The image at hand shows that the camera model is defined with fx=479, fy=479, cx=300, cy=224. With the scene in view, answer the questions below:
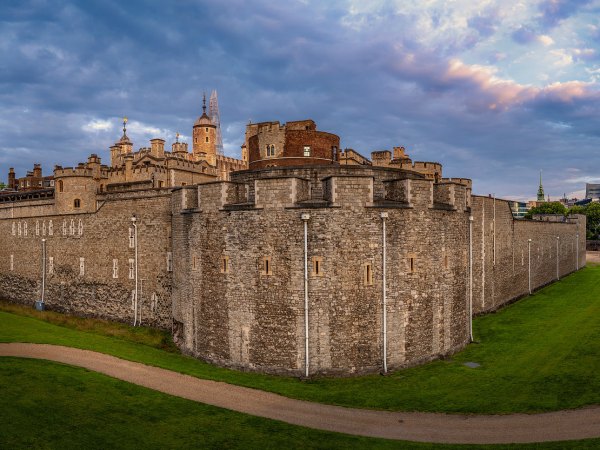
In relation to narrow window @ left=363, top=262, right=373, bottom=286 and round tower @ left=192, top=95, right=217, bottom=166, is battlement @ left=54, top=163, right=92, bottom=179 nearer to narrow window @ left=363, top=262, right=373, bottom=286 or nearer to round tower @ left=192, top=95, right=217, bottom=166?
narrow window @ left=363, top=262, right=373, bottom=286

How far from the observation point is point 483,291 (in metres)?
35.5

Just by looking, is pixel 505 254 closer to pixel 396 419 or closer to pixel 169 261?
pixel 169 261

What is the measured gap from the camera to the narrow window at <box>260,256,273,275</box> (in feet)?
70.2

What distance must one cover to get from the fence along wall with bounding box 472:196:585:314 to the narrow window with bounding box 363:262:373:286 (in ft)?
53.9

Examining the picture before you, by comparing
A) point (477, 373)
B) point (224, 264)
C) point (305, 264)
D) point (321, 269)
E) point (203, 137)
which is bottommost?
point (477, 373)

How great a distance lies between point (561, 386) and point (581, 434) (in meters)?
4.58

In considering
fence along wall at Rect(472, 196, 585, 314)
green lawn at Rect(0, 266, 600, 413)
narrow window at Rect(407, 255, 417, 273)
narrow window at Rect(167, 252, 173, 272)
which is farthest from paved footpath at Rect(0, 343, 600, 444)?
fence along wall at Rect(472, 196, 585, 314)

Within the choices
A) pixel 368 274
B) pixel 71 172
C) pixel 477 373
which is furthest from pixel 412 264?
pixel 71 172

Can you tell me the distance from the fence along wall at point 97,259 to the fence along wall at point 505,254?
2219 cm

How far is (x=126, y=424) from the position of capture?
50.4 feet

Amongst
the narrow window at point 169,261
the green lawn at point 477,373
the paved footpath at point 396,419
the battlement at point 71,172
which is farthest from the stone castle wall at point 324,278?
the battlement at point 71,172

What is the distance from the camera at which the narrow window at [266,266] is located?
21391 mm

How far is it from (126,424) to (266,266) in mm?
8610

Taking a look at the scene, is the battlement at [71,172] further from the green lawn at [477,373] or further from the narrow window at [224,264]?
the narrow window at [224,264]
